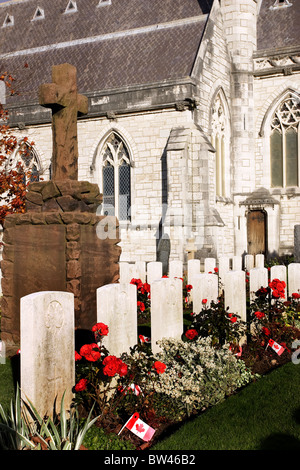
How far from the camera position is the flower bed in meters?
4.95

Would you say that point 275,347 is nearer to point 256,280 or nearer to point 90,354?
point 256,280

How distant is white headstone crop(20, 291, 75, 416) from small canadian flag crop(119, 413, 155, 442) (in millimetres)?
672

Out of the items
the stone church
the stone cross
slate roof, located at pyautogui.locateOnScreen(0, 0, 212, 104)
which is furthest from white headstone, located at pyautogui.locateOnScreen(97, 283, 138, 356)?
slate roof, located at pyautogui.locateOnScreen(0, 0, 212, 104)

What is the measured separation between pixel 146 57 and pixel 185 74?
8.13ft

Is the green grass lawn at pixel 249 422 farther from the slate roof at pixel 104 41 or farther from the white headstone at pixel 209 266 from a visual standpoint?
the slate roof at pixel 104 41

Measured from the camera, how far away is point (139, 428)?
471 centimetres

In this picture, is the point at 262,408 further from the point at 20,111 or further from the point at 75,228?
the point at 20,111

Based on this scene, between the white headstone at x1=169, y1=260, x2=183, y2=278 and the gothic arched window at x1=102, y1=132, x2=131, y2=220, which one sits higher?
the gothic arched window at x1=102, y1=132, x2=131, y2=220

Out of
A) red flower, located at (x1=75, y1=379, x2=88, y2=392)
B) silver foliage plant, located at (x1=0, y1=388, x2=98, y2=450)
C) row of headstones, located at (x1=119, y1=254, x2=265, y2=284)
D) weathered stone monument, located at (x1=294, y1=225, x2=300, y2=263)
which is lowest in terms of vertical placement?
silver foliage plant, located at (x1=0, y1=388, x2=98, y2=450)

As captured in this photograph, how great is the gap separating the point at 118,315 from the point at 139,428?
1301mm

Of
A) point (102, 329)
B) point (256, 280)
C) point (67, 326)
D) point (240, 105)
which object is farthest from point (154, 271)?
point (240, 105)

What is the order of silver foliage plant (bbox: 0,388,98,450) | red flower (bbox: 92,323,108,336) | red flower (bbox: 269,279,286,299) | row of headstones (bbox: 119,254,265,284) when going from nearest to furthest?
silver foliage plant (bbox: 0,388,98,450), red flower (bbox: 92,323,108,336), red flower (bbox: 269,279,286,299), row of headstones (bbox: 119,254,265,284)

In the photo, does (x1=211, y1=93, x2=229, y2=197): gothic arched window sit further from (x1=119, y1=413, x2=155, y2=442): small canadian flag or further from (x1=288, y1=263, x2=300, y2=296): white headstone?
(x1=119, y1=413, x2=155, y2=442): small canadian flag
